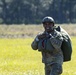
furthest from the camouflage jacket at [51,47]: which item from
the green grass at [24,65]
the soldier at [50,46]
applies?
the green grass at [24,65]

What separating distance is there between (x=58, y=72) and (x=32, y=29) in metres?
58.3

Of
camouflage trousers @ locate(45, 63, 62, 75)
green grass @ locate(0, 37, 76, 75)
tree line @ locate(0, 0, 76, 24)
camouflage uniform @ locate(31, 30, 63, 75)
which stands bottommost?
green grass @ locate(0, 37, 76, 75)

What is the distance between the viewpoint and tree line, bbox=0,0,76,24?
97500 millimetres

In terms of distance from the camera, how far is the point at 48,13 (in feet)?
333

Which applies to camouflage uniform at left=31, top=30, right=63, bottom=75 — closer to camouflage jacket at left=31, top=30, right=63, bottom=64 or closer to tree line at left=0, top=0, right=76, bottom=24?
camouflage jacket at left=31, top=30, right=63, bottom=64

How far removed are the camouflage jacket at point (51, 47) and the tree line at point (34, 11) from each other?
86.8m

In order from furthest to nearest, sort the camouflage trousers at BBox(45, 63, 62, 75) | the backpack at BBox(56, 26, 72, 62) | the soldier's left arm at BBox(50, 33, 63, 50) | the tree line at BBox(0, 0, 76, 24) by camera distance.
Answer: the tree line at BBox(0, 0, 76, 24), the backpack at BBox(56, 26, 72, 62), the camouflage trousers at BBox(45, 63, 62, 75), the soldier's left arm at BBox(50, 33, 63, 50)

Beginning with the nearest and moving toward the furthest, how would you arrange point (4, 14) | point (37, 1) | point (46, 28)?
point (46, 28) < point (4, 14) < point (37, 1)

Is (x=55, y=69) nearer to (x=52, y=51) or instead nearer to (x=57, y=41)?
(x=52, y=51)

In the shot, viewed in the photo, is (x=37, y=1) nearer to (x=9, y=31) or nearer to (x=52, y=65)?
(x=9, y=31)

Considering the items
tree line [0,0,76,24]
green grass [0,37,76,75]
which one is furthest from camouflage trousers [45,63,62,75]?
tree line [0,0,76,24]

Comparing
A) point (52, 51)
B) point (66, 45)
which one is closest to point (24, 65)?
point (66, 45)

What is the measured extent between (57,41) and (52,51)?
0.25 m

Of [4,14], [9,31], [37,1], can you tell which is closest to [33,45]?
[9,31]
